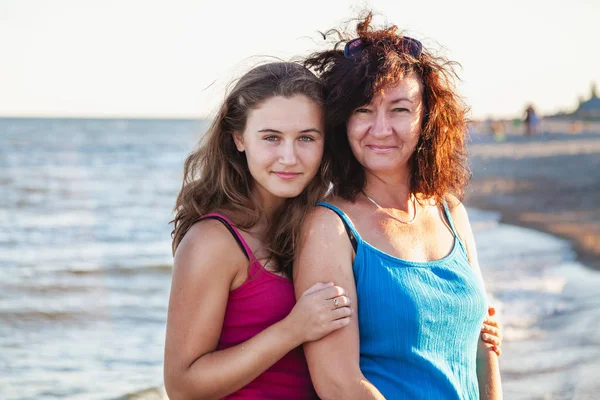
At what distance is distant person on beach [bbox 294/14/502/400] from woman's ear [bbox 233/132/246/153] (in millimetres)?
372

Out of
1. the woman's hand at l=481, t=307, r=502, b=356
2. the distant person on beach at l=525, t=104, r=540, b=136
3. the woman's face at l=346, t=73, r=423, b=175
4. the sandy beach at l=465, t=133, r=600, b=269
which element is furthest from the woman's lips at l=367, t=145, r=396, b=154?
the distant person on beach at l=525, t=104, r=540, b=136

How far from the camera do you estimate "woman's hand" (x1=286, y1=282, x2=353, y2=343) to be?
2797mm

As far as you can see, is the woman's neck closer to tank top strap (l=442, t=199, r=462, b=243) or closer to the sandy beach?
tank top strap (l=442, t=199, r=462, b=243)

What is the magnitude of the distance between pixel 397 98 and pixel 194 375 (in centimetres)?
134

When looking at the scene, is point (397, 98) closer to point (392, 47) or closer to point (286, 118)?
point (392, 47)

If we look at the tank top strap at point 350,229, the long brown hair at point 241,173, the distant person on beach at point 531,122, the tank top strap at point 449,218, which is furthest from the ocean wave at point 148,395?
the distant person on beach at point 531,122

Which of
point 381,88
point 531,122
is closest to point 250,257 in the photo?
point 381,88

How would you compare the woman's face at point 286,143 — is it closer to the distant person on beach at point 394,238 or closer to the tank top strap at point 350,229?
the distant person on beach at point 394,238

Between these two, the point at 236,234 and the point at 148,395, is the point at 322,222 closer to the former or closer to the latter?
the point at 236,234

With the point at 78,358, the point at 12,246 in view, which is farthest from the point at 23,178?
the point at 78,358

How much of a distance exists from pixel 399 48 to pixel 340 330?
1.17 m

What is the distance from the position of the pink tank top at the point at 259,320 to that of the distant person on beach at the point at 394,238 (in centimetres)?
14

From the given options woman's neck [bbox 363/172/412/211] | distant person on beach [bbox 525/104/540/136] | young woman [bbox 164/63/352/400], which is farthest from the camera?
distant person on beach [bbox 525/104/540/136]

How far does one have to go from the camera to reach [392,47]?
315 cm
